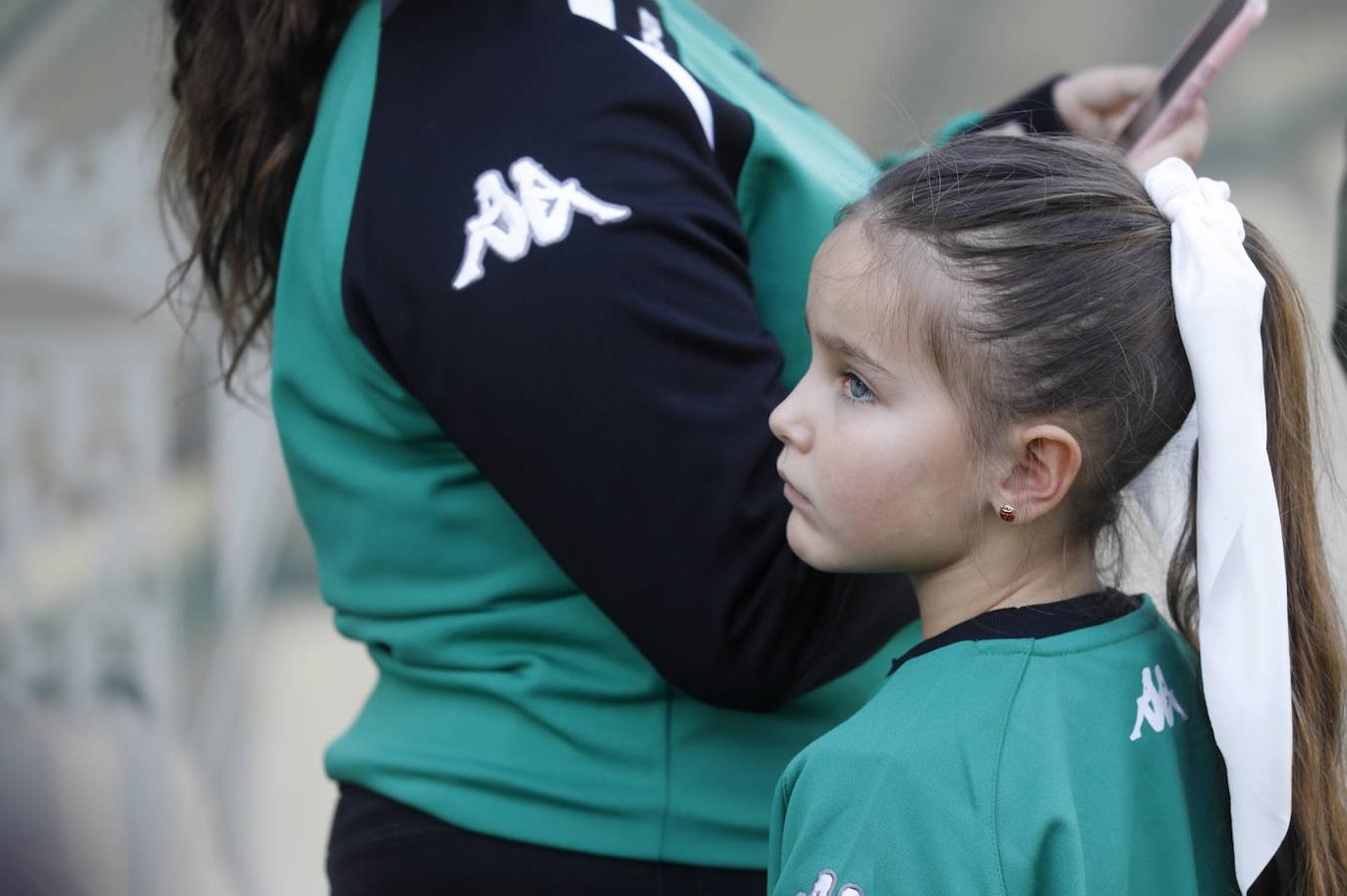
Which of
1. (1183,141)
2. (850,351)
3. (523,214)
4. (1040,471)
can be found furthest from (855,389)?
(1183,141)

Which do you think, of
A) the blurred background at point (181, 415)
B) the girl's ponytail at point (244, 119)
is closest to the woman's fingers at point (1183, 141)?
the girl's ponytail at point (244, 119)

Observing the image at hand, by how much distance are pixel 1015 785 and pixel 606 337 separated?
40cm

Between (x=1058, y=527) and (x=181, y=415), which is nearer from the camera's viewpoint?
(x=1058, y=527)

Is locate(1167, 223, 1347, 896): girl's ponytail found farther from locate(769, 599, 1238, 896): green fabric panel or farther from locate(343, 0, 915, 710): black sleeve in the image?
locate(343, 0, 915, 710): black sleeve

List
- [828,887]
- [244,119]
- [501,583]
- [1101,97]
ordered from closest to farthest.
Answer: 1. [828,887]
2. [501,583]
3. [244,119]
4. [1101,97]

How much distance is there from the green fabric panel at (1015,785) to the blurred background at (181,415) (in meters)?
1.76

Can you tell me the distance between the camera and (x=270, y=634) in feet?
9.33

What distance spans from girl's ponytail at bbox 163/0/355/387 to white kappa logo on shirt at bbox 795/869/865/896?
775 millimetres

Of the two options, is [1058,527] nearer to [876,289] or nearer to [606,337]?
[876,289]

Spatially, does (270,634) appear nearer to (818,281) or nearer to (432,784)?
(432,784)

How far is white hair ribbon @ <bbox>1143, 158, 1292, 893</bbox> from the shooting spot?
96 centimetres

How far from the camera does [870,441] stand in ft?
3.36

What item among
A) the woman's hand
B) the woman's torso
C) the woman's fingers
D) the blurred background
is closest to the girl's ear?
the woman's torso

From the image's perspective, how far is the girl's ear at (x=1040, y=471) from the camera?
100 centimetres
